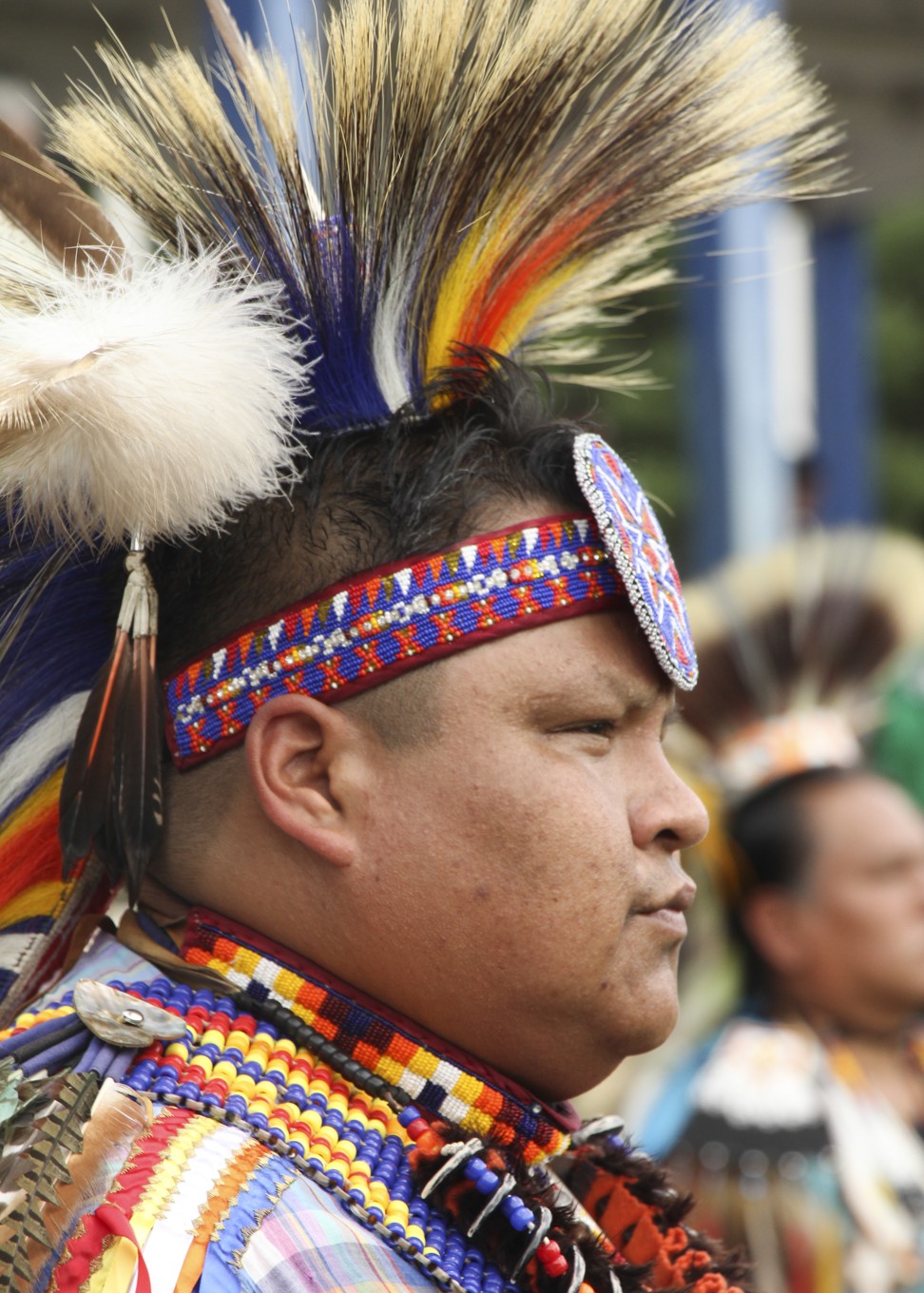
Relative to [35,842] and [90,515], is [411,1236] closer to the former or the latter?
[35,842]

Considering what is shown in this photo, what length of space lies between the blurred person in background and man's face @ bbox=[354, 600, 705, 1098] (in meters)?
2.47

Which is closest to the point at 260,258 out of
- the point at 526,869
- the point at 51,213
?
the point at 51,213

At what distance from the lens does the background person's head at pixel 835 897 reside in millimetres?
4395

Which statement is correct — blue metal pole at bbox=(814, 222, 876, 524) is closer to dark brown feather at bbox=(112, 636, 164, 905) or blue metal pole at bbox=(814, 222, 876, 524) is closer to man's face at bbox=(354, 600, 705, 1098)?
man's face at bbox=(354, 600, 705, 1098)

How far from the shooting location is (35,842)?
6.37ft

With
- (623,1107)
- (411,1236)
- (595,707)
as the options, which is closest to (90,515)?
(595,707)

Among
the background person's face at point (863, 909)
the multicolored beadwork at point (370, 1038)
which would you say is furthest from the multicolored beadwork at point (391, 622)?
the background person's face at point (863, 909)

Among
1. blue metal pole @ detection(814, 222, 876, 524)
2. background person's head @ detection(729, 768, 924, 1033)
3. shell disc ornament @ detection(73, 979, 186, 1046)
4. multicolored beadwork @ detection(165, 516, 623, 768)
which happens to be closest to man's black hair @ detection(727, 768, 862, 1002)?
background person's head @ detection(729, 768, 924, 1033)

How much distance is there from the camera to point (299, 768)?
1768mm

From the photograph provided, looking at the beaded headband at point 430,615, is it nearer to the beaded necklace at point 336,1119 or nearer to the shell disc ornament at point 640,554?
the shell disc ornament at point 640,554

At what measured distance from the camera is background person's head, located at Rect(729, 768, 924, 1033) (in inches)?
173

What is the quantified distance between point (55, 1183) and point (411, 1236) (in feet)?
1.22

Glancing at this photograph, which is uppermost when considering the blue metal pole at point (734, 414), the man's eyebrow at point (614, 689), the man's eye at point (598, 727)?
the blue metal pole at point (734, 414)

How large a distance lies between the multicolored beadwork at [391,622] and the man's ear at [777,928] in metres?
2.96
